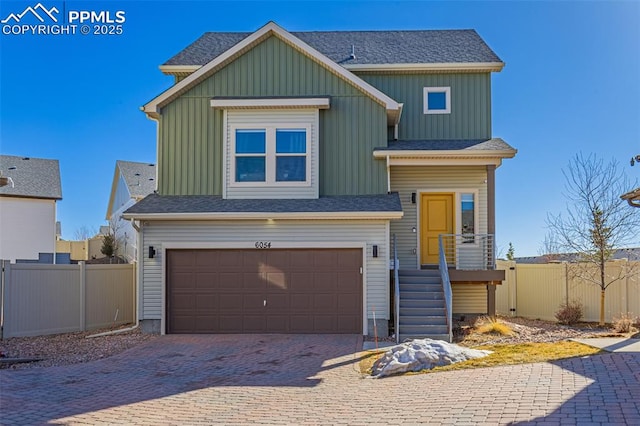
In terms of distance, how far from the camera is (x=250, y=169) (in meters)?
15.2

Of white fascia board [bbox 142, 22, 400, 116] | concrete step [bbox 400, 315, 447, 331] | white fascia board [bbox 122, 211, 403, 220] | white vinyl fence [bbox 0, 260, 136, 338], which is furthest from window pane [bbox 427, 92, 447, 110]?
white vinyl fence [bbox 0, 260, 136, 338]

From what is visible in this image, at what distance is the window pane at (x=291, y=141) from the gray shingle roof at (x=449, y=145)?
1932mm

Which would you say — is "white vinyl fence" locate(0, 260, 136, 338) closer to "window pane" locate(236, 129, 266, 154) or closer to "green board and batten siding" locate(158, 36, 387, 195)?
"green board and batten siding" locate(158, 36, 387, 195)

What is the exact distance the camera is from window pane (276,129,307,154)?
15.2 meters

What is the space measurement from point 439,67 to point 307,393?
39.0ft

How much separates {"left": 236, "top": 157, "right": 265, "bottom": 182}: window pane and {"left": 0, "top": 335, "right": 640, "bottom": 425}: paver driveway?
5.32 m

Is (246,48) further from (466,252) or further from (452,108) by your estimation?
(466,252)

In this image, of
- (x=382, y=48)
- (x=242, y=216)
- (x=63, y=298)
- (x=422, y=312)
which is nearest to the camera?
(x=422, y=312)

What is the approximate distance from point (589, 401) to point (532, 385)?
1.00 meters

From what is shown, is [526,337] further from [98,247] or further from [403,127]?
[98,247]

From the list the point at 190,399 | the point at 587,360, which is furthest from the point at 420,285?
the point at 190,399

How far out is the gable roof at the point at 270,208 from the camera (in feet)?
46.3

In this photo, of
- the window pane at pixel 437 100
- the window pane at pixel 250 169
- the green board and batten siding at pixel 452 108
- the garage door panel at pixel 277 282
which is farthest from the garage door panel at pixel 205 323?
the window pane at pixel 437 100

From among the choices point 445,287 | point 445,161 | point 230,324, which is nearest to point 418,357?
point 445,287
